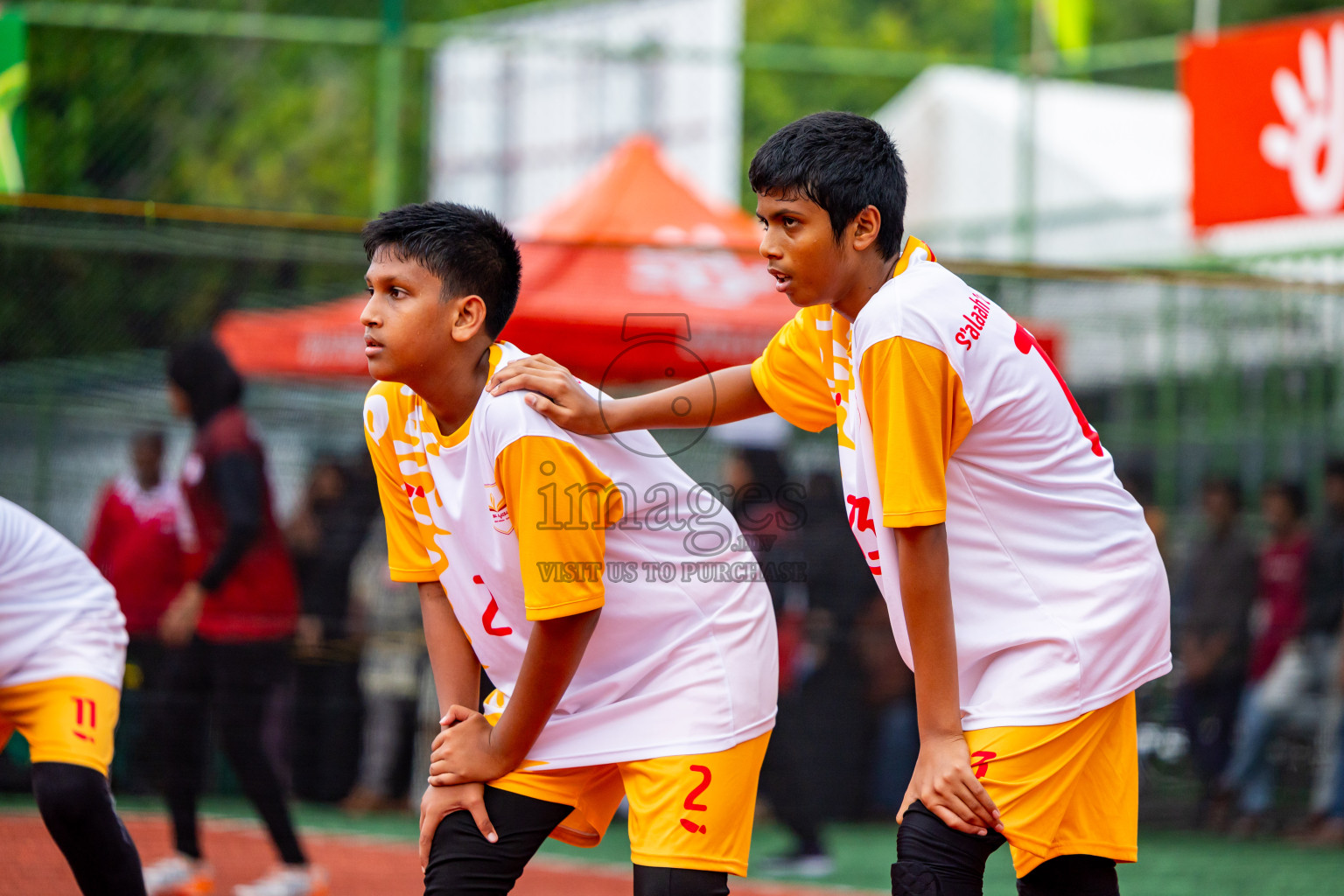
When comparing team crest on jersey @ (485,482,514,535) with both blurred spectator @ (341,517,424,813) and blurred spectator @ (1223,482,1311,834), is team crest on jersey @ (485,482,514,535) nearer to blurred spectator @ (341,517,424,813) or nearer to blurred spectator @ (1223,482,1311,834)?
blurred spectator @ (341,517,424,813)

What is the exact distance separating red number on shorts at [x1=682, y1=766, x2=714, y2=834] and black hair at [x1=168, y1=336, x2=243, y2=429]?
10.2ft

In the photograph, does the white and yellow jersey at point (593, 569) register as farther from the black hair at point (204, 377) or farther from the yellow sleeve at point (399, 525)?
the black hair at point (204, 377)

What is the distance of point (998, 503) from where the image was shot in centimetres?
260

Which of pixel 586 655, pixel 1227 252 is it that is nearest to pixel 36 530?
pixel 586 655

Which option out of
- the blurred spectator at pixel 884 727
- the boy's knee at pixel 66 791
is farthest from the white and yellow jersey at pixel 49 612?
the blurred spectator at pixel 884 727

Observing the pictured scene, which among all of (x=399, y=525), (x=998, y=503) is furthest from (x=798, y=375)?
(x=399, y=525)

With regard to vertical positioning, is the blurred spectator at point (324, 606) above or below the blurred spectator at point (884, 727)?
above

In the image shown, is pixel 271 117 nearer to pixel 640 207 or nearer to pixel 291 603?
pixel 640 207

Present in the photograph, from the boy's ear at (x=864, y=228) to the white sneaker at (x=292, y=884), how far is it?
11.9ft

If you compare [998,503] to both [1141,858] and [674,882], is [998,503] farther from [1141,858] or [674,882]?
[1141,858]

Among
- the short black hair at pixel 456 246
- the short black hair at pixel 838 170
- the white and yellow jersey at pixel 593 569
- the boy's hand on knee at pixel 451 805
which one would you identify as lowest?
the boy's hand on knee at pixel 451 805

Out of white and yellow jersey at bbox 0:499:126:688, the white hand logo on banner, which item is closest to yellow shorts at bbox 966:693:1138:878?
white and yellow jersey at bbox 0:499:126:688

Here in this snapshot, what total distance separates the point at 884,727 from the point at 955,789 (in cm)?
367

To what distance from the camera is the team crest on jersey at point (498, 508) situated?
2.71 meters
